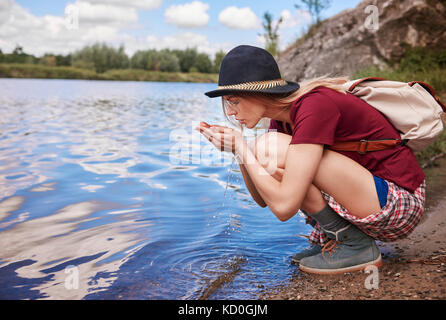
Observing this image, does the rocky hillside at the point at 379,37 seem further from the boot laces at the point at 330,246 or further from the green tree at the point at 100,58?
the green tree at the point at 100,58

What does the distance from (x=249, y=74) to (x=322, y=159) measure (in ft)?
1.95

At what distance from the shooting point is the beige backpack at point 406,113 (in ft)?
7.46

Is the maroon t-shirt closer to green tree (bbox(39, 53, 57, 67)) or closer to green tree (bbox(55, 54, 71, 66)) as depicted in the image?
green tree (bbox(39, 53, 57, 67))

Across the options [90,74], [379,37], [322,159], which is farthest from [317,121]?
[90,74]

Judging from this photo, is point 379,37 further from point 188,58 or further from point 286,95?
point 188,58

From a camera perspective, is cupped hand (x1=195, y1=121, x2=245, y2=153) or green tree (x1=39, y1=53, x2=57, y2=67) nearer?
cupped hand (x1=195, y1=121, x2=245, y2=153)

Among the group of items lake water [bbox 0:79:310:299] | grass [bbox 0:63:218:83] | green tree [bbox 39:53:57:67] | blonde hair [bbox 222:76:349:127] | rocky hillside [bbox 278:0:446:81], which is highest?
green tree [bbox 39:53:57:67]

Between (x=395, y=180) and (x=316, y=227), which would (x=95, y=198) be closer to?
(x=316, y=227)

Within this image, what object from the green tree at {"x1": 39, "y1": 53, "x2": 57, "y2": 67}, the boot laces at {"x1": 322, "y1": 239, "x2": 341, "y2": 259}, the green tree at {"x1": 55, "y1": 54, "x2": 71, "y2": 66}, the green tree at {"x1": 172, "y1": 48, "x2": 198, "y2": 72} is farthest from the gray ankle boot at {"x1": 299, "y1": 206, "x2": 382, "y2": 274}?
the green tree at {"x1": 172, "y1": 48, "x2": 198, "y2": 72}

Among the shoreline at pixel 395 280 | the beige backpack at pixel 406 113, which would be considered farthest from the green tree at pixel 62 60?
the beige backpack at pixel 406 113

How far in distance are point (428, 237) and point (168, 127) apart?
24.1 ft

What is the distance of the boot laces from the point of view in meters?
2.53

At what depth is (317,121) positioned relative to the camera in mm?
2072

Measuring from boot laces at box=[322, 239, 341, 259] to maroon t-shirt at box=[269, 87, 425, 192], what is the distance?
1.63ft
